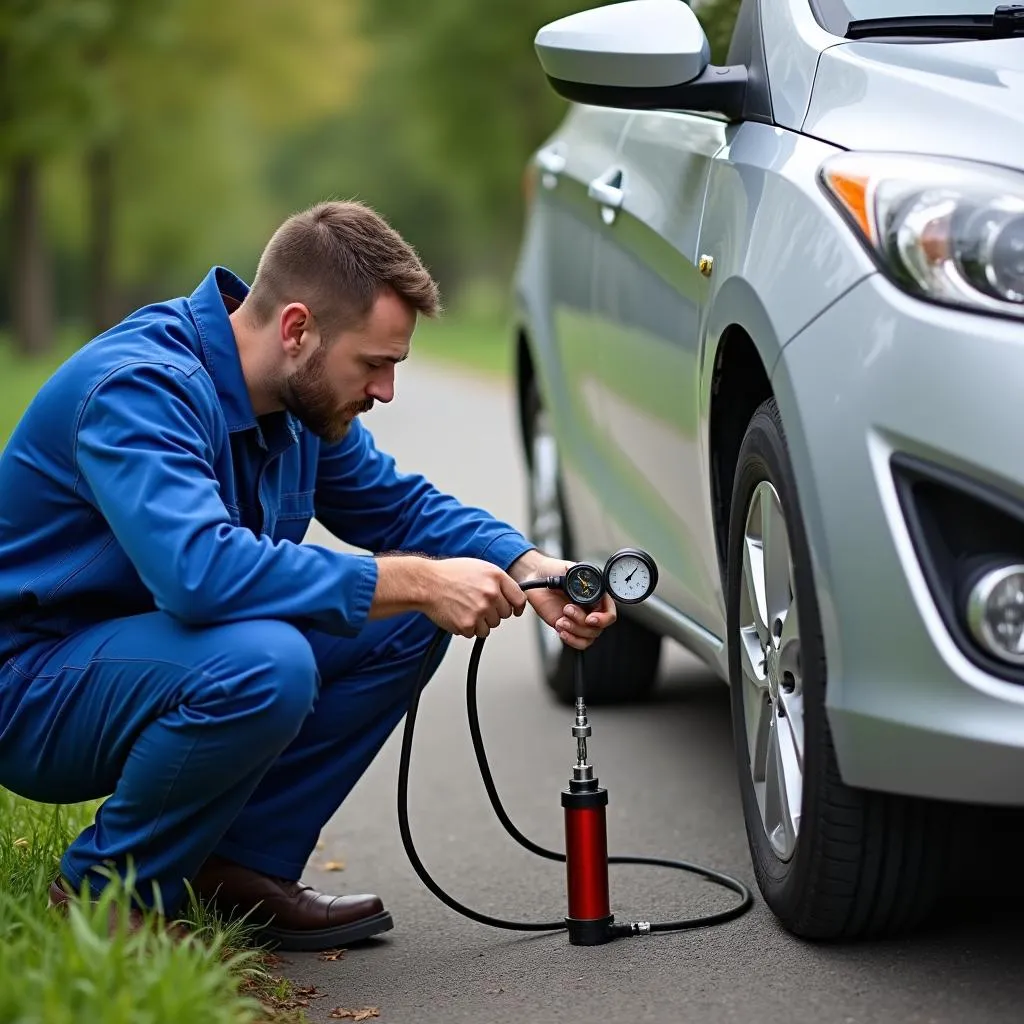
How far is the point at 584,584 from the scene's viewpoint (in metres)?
3.43

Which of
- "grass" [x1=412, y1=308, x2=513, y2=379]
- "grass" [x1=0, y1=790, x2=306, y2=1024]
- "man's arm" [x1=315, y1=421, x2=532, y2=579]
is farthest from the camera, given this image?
"grass" [x1=412, y1=308, x2=513, y2=379]

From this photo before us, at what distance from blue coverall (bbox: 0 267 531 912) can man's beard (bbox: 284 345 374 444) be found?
0.08 meters

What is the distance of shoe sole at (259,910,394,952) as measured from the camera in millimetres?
3600

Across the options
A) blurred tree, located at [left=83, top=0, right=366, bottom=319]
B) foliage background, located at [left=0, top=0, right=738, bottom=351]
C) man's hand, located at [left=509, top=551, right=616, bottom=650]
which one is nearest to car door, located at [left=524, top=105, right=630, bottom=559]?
man's hand, located at [left=509, top=551, right=616, bottom=650]

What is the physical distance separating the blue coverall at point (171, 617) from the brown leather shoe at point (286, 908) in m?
0.04

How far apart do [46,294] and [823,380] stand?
28.3 metres

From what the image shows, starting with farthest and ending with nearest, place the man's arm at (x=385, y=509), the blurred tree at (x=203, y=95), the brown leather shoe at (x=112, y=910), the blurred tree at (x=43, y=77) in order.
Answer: the blurred tree at (x=203, y=95) < the blurred tree at (x=43, y=77) < the man's arm at (x=385, y=509) < the brown leather shoe at (x=112, y=910)

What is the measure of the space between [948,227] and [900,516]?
1.35 ft

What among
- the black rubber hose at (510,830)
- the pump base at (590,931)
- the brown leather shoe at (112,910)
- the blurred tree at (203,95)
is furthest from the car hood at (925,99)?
the blurred tree at (203,95)

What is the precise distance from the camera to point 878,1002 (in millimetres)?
2975

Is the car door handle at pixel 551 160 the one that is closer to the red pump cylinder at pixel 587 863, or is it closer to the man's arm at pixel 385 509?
the man's arm at pixel 385 509

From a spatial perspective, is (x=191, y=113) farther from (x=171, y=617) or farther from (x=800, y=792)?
(x=800, y=792)

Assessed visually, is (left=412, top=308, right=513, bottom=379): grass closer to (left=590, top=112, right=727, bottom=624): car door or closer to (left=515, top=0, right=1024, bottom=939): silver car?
(left=590, top=112, right=727, bottom=624): car door

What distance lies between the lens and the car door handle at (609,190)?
4336 mm
